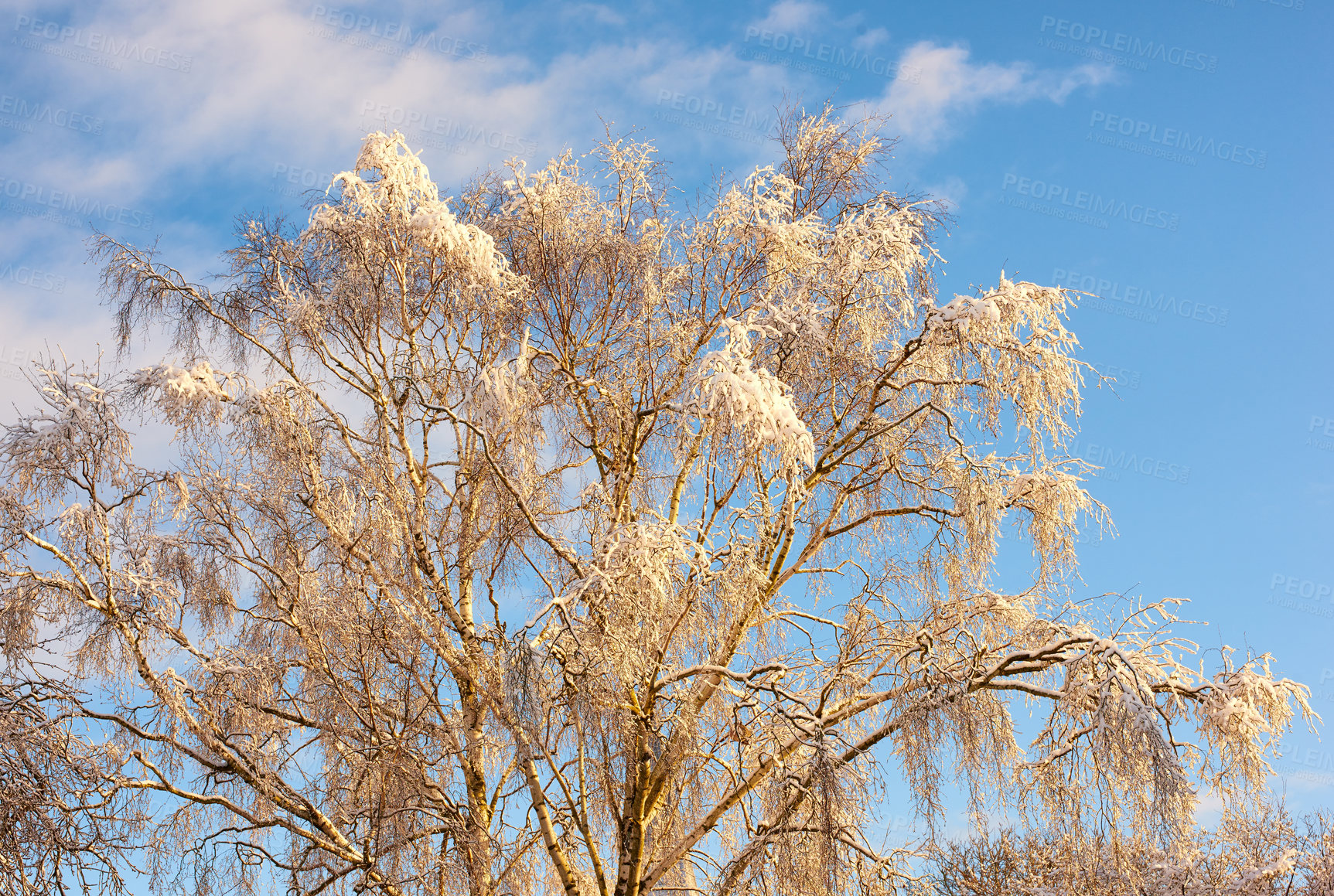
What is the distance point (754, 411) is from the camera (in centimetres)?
584

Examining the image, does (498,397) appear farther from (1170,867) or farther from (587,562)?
(1170,867)

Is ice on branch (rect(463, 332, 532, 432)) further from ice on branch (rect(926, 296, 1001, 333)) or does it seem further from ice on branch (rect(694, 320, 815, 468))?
ice on branch (rect(926, 296, 1001, 333))

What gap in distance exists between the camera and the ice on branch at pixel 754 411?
5840mm

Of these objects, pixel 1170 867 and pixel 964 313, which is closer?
pixel 964 313

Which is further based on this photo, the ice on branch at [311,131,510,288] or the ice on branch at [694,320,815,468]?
the ice on branch at [311,131,510,288]

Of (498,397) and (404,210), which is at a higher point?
(404,210)

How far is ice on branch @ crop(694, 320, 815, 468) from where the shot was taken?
19.2ft

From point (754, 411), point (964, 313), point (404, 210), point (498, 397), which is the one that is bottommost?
point (754, 411)

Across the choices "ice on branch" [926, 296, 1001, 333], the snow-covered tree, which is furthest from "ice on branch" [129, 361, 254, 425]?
"ice on branch" [926, 296, 1001, 333]

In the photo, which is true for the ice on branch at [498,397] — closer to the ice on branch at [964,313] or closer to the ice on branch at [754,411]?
the ice on branch at [754,411]

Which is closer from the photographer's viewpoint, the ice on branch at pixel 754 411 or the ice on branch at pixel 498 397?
the ice on branch at pixel 754 411

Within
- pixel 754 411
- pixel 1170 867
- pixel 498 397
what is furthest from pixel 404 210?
pixel 1170 867

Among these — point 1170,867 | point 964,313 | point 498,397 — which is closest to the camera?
point 498,397

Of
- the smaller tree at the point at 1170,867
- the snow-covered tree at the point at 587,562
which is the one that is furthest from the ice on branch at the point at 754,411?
the smaller tree at the point at 1170,867
